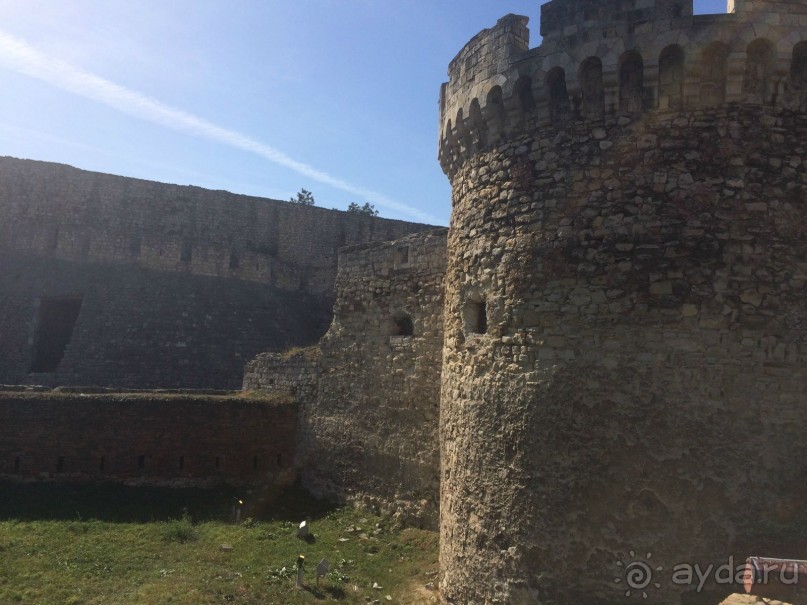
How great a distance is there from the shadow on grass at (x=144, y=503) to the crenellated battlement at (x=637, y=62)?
334 inches

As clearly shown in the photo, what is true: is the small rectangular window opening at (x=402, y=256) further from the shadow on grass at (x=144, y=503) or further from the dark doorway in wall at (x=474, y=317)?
the shadow on grass at (x=144, y=503)

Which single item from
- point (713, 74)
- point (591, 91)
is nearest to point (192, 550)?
point (591, 91)

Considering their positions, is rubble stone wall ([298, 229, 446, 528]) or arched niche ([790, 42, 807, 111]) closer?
arched niche ([790, 42, 807, 111])

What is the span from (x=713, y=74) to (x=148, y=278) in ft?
65.1

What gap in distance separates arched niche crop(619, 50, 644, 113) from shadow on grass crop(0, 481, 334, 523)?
9.14 m

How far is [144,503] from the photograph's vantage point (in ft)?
41.2

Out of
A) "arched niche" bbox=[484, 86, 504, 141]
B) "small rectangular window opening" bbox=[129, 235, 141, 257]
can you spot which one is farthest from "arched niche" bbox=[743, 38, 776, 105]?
"small rectangular window opening" bbox=[129, 235, 141, 257]

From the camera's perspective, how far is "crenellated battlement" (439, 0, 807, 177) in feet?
21.8

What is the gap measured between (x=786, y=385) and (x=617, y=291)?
1778 mm

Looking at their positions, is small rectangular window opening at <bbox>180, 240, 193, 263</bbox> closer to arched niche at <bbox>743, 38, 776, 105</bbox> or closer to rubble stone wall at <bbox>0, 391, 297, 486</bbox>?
rubble stone wall at <bbox>0, 391, 297, 486</bbox>

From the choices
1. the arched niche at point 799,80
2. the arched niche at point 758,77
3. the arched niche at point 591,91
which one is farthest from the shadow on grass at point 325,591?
the arched niche at point 799,80

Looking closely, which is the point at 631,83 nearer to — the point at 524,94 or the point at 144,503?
the point at 524,94

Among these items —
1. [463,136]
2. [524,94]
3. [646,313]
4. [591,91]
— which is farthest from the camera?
[463,136]

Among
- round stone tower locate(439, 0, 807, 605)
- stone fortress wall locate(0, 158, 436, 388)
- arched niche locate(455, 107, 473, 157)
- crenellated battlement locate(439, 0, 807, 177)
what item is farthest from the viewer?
stone fortress wall locate(0, 158, 436, 388)
